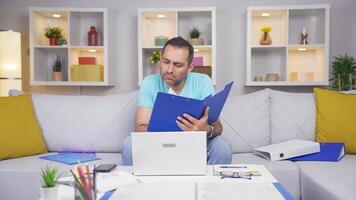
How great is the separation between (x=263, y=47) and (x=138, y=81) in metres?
1.23

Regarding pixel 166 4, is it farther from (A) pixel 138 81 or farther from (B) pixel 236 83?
(B) pixel 236 83

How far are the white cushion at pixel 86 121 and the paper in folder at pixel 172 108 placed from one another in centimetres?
95

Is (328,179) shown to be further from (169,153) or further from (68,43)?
(68,43)

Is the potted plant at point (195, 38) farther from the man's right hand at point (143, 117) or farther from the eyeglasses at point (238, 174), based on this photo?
the eyeglasses at point (238, 174)

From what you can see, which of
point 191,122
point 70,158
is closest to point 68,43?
point 70,158

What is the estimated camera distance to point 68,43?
3408mm

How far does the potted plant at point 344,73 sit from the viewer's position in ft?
10.6

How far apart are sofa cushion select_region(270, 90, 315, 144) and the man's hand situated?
941mm

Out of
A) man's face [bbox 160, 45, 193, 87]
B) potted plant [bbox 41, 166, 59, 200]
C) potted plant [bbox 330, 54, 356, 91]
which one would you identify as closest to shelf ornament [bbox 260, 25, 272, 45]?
potted plant [bbox 330, 54, 356, 91]

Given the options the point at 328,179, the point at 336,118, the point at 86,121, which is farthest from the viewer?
the point at 86,121

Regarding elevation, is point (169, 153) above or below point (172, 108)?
below

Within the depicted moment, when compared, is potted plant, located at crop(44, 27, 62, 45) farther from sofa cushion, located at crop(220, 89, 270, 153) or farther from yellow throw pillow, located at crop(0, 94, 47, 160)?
sofa cushion, located at crop(220, 89, 270, 153)

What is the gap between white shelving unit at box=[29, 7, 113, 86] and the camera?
337 centimetres

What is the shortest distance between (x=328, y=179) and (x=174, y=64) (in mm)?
895
